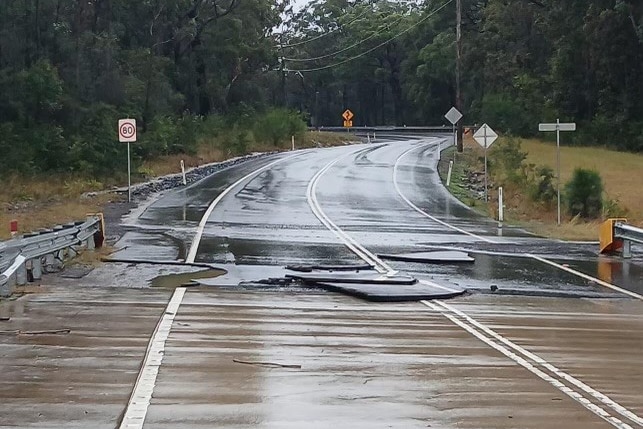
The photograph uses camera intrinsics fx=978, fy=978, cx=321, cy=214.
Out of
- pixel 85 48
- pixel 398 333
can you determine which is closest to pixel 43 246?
pixel 398 333

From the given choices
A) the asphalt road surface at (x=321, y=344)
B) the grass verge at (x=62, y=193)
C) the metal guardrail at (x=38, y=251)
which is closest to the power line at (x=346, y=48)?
the grass verge at (x=62, y=193)

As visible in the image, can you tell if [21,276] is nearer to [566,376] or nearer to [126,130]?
[566,376]

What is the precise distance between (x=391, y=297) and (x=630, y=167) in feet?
129

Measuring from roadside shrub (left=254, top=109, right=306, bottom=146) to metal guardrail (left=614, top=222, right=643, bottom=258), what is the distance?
48.0 metres

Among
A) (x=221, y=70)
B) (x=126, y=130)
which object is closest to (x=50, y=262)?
(x=126, y=130)

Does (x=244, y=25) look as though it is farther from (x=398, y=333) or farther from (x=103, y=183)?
Answer: (x=398, y=333)

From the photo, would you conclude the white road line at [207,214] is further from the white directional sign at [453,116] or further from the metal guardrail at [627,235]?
the white directional sign at [453,116]

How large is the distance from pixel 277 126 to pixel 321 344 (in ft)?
194

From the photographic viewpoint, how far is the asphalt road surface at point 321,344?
24.7 ft

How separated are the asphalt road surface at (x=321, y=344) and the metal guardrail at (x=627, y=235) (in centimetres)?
49

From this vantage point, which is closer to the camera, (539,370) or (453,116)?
(539,370)

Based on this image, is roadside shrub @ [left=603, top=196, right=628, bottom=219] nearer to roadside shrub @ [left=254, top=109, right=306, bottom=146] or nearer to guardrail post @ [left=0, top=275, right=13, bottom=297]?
guardrail post @ [left=0, top=275, right=13, bottom=297]

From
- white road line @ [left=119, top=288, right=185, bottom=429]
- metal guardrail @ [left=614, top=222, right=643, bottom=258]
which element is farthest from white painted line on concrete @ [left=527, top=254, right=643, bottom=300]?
white road line @ [left=119, top=288, right=185, bottom=429]

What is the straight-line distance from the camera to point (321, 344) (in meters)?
10.3
